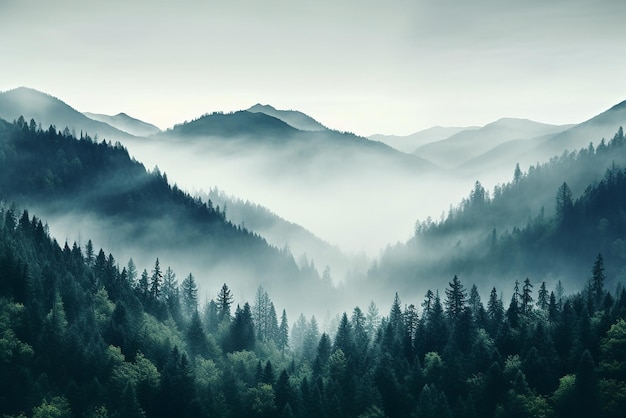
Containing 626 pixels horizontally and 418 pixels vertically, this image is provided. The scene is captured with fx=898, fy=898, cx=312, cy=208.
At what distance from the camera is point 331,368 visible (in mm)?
183625

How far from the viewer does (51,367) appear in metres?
173

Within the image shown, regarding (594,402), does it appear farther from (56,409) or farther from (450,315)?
(56,409)

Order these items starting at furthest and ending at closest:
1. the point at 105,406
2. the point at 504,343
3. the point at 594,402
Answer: the point at 504,343, the point at 105,406, the point at 594,402

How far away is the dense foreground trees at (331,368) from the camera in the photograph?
162m

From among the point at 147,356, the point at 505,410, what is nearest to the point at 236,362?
the point at 147,356

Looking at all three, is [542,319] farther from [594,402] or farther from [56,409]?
[56,409]

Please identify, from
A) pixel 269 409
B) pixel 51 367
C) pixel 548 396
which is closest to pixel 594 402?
pixel 548 396

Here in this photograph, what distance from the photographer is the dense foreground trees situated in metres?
162

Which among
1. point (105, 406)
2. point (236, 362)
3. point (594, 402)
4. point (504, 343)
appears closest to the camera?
point (594, 402)

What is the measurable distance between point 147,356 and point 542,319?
82.8 metres

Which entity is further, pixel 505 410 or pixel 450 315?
pixel 450 315

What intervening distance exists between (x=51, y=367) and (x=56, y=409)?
49.9 ft

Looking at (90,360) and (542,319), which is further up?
(542,319)

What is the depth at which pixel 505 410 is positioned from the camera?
161125 millimetres
